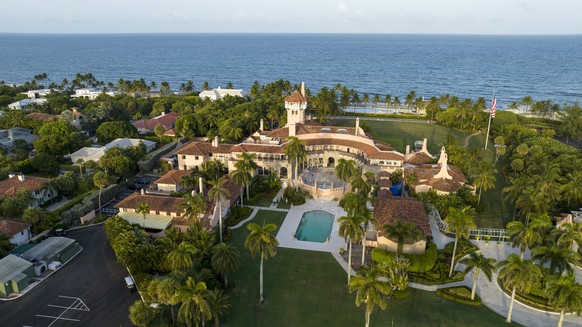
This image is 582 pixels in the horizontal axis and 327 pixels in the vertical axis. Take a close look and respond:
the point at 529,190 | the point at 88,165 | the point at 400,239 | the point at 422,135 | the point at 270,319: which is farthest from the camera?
the point at 422,135

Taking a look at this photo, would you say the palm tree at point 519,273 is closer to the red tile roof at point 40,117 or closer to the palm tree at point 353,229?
the palm tree at point 353,229

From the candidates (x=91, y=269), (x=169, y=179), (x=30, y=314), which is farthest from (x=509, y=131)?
(x=30, y=314)

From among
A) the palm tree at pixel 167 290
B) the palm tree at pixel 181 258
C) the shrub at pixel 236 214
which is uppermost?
the palm tree at pixel 181 258

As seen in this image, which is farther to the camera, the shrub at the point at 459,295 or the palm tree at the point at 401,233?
the palm tree at the point at 401,233

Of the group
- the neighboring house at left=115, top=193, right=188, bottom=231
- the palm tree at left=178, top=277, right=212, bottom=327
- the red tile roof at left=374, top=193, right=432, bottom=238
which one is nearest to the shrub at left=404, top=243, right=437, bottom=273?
the red tile roof at left=374, top=193, right=432, bottom=238

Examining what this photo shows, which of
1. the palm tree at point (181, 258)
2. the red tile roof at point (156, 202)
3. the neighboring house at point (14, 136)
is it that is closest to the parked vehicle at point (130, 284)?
the palm tree at point (181, 258)

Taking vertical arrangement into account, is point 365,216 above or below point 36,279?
above

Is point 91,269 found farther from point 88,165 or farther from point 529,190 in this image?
point 529,190
